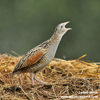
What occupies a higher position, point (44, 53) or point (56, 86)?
point (44, 53)

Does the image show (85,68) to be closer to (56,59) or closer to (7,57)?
(56,59)

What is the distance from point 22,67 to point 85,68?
1057mm

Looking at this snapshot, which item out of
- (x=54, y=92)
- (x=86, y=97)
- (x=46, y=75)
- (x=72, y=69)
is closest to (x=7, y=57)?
(x=46, y=75)

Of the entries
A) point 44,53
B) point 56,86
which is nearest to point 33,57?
point 44,53

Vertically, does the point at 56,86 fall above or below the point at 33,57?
below

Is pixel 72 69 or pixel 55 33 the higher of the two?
pixel 55 33

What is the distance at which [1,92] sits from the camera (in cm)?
297

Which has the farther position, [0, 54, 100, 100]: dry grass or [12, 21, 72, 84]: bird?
[12, 21, 72, 84]: bird

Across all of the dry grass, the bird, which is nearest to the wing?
the bird

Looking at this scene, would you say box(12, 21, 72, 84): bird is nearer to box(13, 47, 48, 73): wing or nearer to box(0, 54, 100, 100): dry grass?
box(13, 47, 48, 73): wing

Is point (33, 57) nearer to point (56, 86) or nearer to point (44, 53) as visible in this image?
point (44, 53)

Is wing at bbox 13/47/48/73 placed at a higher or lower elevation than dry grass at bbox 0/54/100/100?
higher

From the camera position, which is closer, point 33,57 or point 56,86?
point 56,86

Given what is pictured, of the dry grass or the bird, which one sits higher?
the bird
